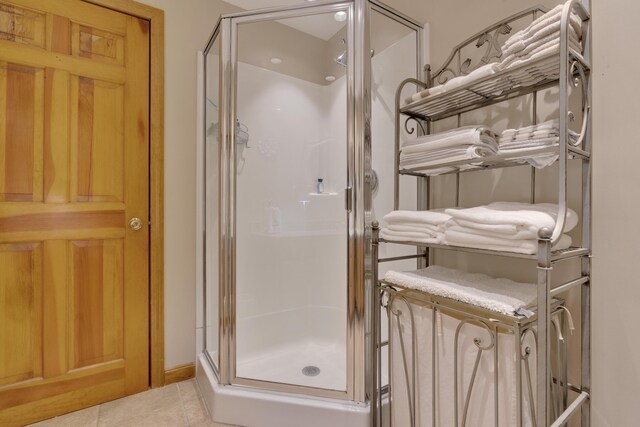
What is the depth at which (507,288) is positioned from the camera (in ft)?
3.28

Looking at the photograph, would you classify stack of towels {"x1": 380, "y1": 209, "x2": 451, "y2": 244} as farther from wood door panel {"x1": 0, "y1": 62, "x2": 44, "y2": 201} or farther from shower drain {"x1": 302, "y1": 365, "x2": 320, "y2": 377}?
wood door panel {"x1": 0, "y1": 62, "x2": 44, "y2": 201}

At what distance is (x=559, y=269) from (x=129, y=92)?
78.6 inches

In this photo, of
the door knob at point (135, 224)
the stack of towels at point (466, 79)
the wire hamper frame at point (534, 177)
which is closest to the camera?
the wire hamper frame at point (534, 177)

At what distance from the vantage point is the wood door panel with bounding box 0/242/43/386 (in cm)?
140

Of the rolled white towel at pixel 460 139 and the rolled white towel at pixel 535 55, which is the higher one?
the rolled white towel at pixel 535 55

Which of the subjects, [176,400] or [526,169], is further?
[176,400]

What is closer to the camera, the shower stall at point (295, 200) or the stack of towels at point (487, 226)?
the stack of towels at point (487, 226)

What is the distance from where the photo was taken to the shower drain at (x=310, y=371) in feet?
5.00

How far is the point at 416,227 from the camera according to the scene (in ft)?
3.67

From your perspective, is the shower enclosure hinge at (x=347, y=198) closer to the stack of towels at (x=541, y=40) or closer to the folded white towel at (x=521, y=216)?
the folded white towel at (x=521, y=216)

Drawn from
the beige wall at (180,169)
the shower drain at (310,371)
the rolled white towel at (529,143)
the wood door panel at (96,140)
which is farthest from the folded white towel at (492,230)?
the wood door panel at (96,140)

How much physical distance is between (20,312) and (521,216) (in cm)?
196

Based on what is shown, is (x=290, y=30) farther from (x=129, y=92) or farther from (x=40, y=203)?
(x=40, y=203)

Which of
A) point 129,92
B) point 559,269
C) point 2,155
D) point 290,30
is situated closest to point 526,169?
point 559,269
